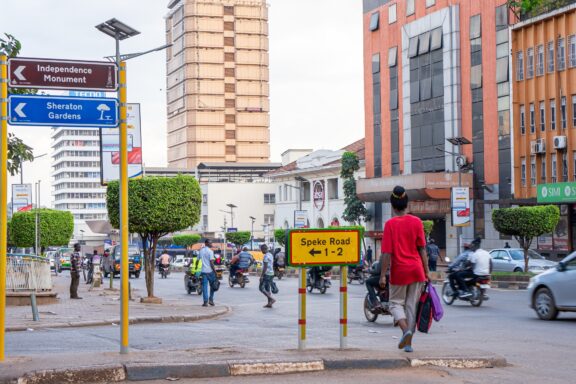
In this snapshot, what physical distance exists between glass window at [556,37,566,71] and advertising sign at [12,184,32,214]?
1104 inches

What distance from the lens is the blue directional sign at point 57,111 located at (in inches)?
409

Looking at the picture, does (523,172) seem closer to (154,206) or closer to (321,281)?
(321,281)

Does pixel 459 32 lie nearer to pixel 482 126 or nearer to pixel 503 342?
pixel 482 126

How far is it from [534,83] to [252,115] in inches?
3334

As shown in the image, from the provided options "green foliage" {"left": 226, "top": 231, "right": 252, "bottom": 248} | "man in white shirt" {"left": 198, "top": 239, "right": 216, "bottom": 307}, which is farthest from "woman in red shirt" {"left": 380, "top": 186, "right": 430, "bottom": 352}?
"green foliage" {"left": 226, "top": 231, "right": 252, "bottom": 248}

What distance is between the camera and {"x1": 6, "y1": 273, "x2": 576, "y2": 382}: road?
12.3m

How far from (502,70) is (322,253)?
48141 mm

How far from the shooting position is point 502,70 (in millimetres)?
57125

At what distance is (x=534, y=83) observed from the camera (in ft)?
178

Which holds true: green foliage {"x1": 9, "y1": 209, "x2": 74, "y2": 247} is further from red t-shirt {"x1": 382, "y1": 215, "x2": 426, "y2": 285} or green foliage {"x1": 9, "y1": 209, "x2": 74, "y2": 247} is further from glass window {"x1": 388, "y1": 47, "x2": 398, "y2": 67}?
red t-shirt {"x1": 382, "y1": 215, "x2": 426, "y2": 285}

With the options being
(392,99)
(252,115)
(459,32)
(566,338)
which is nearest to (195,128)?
(252,115)

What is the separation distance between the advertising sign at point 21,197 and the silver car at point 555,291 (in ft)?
97.3

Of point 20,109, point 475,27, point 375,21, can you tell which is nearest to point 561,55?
point 475,27

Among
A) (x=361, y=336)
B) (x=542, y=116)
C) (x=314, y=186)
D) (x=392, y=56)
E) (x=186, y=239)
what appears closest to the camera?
(x=361, y=336)
